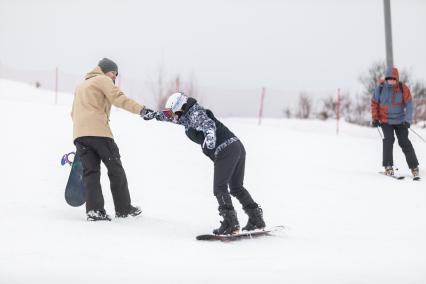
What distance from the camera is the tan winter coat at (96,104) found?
5.85 m

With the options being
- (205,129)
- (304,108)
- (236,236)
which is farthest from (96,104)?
(304,108)

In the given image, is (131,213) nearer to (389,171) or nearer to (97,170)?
(97,170)

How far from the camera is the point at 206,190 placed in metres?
8.56

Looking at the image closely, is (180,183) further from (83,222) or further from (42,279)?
(42,279)

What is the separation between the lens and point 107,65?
6.14 m

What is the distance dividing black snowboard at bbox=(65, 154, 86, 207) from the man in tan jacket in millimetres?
235

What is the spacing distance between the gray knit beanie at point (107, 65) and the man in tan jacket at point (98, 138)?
0.10m

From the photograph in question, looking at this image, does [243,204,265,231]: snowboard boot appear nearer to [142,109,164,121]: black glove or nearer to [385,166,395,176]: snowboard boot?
[142,109,164,121]: black glove

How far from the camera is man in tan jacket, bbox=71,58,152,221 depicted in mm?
5855

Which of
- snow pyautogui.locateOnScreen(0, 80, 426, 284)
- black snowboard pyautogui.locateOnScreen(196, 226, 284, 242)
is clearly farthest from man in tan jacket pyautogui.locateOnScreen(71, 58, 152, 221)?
black snowboard pyautogui.locateOnScreen(196, 226, 284, 242)

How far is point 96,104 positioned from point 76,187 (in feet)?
3.21

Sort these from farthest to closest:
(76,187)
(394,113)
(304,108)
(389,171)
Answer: (304,108)
(389,171)
(394,113)
(76,187)

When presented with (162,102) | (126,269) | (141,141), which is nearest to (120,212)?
(126,269)

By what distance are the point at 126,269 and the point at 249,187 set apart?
4.85m
